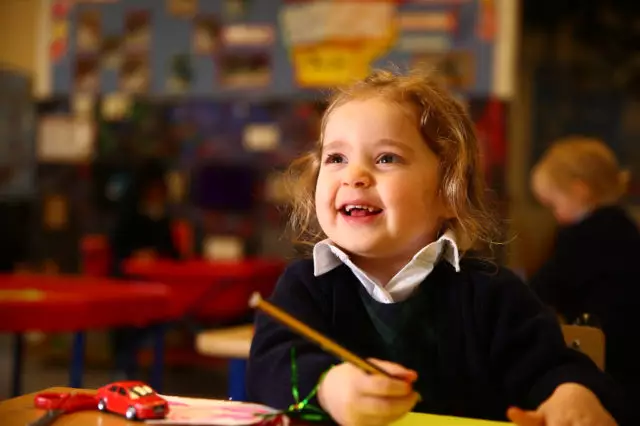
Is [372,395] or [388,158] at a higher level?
[388,158]

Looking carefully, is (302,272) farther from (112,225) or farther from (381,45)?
(112,225)

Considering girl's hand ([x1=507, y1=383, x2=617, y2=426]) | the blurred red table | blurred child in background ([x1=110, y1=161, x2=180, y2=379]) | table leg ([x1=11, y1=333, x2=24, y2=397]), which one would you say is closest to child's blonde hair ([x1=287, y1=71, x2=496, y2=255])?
girl's hand ([x1=507, y1=383, x2=617, y2=426])

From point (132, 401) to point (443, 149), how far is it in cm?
27

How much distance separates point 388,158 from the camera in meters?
0.54

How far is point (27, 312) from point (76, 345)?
0.25 m

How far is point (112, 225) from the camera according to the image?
346 cm

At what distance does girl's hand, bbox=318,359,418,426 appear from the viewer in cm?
39

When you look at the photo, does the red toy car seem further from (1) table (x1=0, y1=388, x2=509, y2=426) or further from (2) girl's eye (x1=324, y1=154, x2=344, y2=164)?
(2) girl's eye (x1=324, y1=154, x2=344, y2=164)

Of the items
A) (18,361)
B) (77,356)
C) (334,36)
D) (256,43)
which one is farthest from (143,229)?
(77,356)

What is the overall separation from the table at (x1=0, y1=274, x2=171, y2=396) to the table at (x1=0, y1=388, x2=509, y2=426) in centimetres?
65

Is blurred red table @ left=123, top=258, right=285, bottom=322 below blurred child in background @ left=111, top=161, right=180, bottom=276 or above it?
below

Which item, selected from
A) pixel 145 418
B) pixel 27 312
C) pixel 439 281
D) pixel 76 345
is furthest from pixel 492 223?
pixel 76 345

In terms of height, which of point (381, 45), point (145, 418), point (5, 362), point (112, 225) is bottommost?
point (5, 362)

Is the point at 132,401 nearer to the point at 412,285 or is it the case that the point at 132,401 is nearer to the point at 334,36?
the point at 412,285
